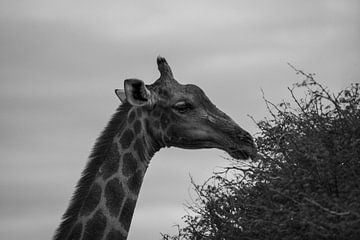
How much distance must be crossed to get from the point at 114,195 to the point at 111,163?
60 centimetres

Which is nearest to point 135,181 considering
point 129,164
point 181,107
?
point 129,164

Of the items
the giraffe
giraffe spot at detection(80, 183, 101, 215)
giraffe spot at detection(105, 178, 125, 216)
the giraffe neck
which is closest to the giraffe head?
the giraffe

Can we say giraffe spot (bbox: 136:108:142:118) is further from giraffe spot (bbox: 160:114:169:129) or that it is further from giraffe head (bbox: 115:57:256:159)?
giraffe spot (bbox: 160:114:169:129)

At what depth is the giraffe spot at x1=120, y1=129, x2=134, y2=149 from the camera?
16406 millimetres

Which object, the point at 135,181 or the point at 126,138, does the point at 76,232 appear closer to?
the point at 135,181

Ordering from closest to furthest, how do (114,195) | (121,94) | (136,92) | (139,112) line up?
(114,195) < (136,92) < (139,112) < (121,94)

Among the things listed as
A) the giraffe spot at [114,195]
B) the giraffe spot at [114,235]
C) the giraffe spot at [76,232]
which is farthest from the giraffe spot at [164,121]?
the giraffe spot at [76,232]

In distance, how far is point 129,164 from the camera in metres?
Result: 16.2

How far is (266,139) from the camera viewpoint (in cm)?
1948

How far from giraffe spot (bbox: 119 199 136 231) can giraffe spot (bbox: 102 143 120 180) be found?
581 millimetres

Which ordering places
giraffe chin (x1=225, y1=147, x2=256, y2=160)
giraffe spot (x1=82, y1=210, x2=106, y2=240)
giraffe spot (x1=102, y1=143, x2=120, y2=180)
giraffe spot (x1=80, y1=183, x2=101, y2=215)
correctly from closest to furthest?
giraffe spot (x1=82, y1=210, x2=106, y2=240) < giraffe spot (x1=80, y1=183, x2=101, y2=215) < giraffe spot (x1=102, y1=143, x2=120, y2=180) < giraffe chin (x1=225, y1=147, x2=256, y2=160)

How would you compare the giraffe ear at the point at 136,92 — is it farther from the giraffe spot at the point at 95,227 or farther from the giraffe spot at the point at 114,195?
the giraffe spot at the point at 95,227

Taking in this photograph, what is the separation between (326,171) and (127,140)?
366 centimetres

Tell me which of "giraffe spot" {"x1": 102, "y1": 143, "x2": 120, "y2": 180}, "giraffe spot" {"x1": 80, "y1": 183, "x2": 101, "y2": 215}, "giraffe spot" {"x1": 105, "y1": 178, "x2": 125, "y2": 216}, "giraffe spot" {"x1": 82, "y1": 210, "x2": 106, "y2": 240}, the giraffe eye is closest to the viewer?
"giraffe spot" {"x1": 82, "y1": 210, "x2": 106, "y2": 240}
